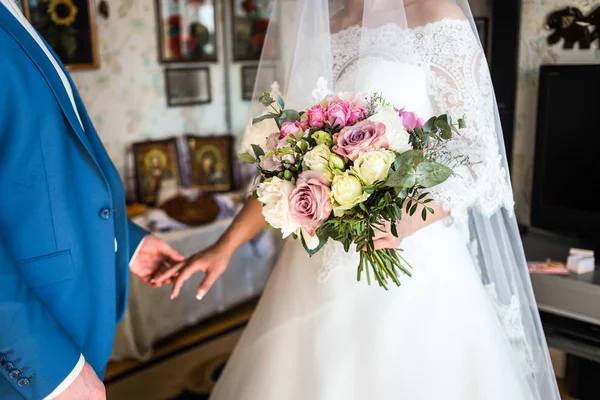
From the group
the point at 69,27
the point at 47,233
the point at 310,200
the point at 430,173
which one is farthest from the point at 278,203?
the point at 69,27

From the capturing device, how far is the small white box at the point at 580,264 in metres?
2.12

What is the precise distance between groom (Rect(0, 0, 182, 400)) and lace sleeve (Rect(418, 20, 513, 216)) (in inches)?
30.8

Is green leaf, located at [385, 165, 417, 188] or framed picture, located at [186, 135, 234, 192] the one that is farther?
framed picture, located at [186, 135, 234, 192]

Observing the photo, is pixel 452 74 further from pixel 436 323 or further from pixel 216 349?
pixel 216 349

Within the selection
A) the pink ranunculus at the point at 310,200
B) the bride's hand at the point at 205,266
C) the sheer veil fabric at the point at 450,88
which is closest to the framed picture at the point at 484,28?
the sheer veil fabric at the point at 450,88

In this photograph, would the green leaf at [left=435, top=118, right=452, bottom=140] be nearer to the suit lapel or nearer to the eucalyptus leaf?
the eucalyptus leaf

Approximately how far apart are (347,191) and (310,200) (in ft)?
0.23

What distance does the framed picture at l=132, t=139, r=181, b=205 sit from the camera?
3.66 meters

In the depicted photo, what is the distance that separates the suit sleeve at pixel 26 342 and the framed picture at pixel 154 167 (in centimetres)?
255

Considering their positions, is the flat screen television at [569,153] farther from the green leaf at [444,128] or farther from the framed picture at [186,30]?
the framed picture at [186,30]

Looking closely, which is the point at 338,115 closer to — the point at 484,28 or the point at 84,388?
the point at 84,388

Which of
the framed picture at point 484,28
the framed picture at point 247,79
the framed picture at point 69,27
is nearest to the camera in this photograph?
the framed picture at point 484,28

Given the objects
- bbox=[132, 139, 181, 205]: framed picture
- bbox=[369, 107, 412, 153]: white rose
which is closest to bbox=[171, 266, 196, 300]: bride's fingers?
bbox=[369, 107, 412, 153]: white rose

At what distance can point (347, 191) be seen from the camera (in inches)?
43.5
